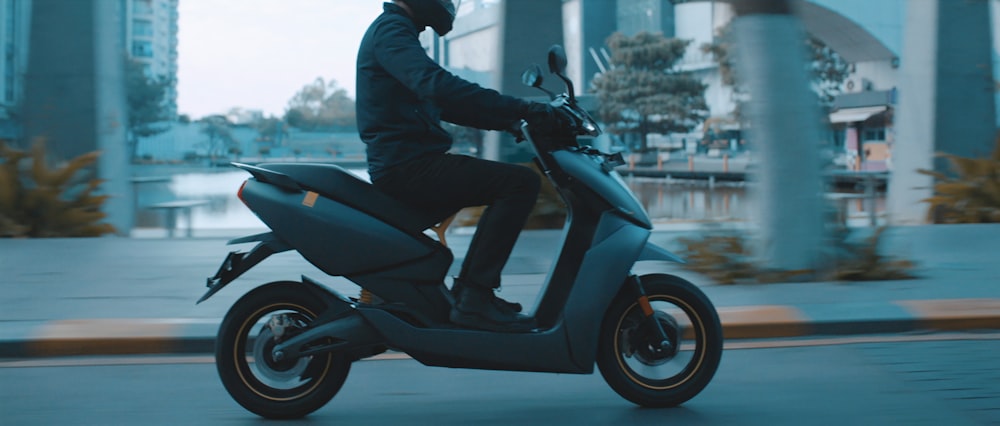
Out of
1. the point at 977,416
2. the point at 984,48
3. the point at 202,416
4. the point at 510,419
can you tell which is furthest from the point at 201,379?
the point at 984,48

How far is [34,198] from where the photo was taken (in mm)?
10047

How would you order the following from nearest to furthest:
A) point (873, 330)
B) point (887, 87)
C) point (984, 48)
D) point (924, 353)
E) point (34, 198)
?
point (924, 353) → point (873, 330) → point (34, 198) → point (984, 48) → point (887, 87)

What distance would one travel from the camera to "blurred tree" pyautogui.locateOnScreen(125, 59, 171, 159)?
13148 mm

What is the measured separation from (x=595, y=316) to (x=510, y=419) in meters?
0.55

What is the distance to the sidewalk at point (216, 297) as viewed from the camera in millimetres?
5105

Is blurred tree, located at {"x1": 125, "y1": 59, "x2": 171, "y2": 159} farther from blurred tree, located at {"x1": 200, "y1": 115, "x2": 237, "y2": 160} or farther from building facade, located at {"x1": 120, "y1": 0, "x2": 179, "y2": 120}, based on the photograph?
blurred tree, located at {"x1": 200, "y1": 115, "x2": 237, "y2": 160}

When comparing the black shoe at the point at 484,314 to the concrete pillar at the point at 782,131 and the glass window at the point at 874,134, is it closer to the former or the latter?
the concrete pillar at the point at 782,131

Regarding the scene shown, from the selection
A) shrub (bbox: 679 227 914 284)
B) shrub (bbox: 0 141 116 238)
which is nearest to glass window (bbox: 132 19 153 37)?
shrub (bbox: 0 141 116 238)

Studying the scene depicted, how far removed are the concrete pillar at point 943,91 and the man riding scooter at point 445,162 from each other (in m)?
10.0

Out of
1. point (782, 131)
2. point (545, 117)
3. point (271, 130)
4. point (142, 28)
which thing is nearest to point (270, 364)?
point (545, 117)

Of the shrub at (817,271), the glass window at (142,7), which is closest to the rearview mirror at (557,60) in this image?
the shrub at (817,271)

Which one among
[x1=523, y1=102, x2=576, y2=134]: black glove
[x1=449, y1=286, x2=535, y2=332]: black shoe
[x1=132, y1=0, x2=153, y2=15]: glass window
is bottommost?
[x1=449, y1=286, x2=535, y2=332]: black shoe

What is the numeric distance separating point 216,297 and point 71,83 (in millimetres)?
6753

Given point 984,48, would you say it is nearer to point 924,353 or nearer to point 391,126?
point 924,353
